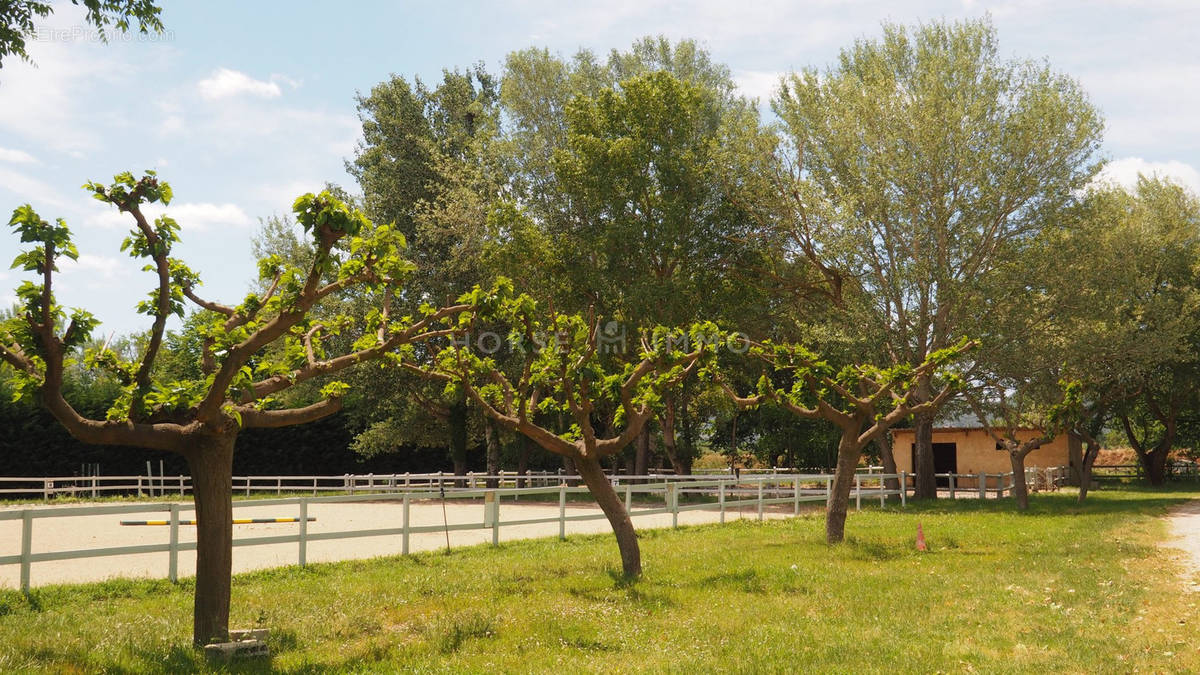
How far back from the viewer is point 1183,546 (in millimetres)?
17438

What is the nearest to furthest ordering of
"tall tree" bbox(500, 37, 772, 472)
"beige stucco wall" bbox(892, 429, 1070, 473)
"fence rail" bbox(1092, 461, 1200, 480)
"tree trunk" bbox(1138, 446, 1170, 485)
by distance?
"tall tree" bbox(500, 37, 772, 472)
"beige stucco wall" bbox(892, 429, 1070, 473)
"tree trunk" bbox(1138, 446, 1170, 485)
"fence rail" bbox(1092, 461, 1200, 480)

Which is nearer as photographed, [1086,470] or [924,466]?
[1086,470]

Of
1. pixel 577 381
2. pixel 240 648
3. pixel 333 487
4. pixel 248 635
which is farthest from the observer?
pixel 333 487

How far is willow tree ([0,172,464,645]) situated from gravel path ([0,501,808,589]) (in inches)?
76.1

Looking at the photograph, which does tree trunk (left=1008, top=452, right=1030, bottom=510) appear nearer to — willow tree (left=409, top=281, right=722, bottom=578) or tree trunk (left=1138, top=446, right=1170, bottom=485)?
willow tree (left=409, top=281, right=722, bottom=578)

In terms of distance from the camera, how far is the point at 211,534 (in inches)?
338

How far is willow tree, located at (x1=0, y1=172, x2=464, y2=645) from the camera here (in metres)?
7.82

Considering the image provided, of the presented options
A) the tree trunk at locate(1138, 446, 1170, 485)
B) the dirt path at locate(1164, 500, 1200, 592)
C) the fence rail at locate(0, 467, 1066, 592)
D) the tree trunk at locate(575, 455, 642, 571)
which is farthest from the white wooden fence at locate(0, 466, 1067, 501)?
the tree trunk at locate(575, 455, 642, 571)

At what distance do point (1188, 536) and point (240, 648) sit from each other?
19.3 meters

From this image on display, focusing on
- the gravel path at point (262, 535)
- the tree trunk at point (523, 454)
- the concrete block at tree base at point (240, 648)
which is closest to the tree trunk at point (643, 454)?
the tree trunk at point (523, 454)

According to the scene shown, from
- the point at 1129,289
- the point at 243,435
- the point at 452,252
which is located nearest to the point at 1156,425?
the point at 1129,289

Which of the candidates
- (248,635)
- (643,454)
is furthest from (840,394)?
(643,454)

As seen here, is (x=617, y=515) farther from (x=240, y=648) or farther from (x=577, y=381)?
(x=240, y=648)

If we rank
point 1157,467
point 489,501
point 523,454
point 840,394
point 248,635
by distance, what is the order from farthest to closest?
1. point 1157,467
2. point 523,454
3. point 489,501
4. point 840,394
5. point 248,635
